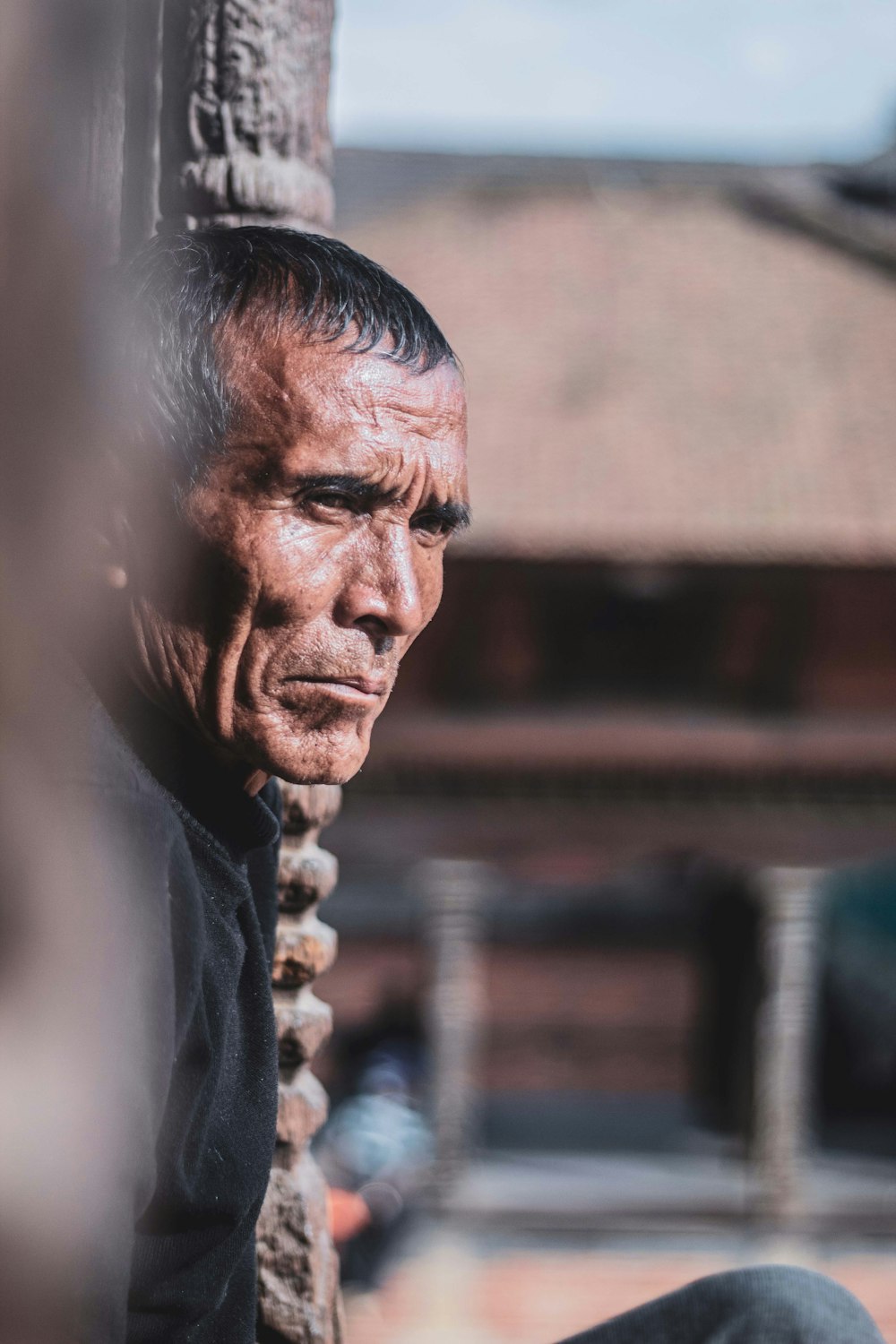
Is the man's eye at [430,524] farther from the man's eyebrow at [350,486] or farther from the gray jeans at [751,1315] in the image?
the gray jeans at [751,1315]

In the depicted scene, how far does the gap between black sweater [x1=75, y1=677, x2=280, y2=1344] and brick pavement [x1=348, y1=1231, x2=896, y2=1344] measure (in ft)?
19.7

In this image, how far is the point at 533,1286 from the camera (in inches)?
277

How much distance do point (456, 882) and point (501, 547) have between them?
1914 mm

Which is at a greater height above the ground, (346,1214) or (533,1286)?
(346,1214)

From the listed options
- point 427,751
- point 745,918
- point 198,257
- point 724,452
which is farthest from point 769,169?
point 198,257

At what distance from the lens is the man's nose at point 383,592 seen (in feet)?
3.12

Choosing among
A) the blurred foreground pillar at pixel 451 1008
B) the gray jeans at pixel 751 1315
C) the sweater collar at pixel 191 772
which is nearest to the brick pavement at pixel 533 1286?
the blurred foreground pillar at pixel 451 1008

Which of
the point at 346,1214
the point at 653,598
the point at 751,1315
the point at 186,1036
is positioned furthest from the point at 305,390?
the point at 653,598

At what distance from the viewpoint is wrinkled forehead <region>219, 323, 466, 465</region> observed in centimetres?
90

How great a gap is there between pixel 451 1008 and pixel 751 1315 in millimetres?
6277

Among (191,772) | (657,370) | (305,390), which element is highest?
(657,370)

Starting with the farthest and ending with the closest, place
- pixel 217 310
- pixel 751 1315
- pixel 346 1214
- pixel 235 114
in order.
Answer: pixel 346 1214 → pixel 235 114 → pixel 751 1315 → pixel 217 310

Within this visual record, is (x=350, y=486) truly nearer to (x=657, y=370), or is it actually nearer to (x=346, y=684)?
(x=346, y=684)

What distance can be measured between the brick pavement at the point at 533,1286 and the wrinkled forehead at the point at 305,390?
630 cm
